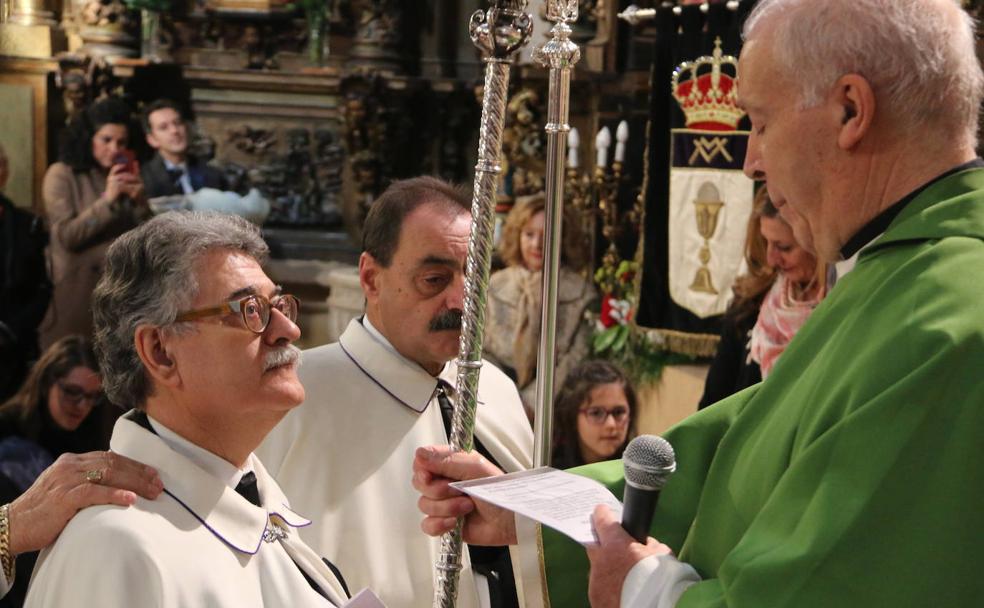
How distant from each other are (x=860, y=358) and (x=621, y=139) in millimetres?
5490

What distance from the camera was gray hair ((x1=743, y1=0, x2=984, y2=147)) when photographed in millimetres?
2135

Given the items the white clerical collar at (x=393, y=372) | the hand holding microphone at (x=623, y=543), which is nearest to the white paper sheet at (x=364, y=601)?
the hand holding microphone at (x=623, y=543)

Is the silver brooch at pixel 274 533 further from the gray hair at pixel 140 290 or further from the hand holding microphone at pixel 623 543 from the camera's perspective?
the hand holding microphone at pixel 623 543

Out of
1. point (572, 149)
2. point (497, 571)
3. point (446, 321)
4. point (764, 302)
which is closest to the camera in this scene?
point (497, 571)

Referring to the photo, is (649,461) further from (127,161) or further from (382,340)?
(127,161)

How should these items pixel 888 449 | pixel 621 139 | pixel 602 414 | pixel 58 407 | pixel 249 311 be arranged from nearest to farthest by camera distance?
1. pixel 888 449
2. pixel 249 311
3. pixel 602 414
4. pixel 58 407
5. pixel 621 139

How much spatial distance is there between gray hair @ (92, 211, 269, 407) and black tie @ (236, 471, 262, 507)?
25cm

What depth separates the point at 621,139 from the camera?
24.6ft

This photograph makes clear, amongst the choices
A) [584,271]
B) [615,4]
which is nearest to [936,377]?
[584,271]

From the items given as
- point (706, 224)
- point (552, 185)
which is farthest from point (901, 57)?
point (706, 224)

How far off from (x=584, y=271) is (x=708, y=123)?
145cm

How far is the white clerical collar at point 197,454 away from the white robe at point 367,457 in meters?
0.81

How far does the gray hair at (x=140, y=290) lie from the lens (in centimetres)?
252

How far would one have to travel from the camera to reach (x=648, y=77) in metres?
7.87
